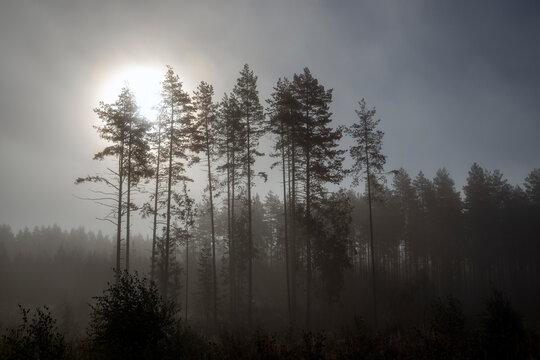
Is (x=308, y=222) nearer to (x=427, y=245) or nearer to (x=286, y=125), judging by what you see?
(x=286, y=125)

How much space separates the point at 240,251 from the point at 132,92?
21.8m

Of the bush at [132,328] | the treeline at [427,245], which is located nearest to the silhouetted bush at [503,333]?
the bush at [132,328]

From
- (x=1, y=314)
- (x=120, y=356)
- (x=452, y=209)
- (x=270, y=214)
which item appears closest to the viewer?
(x=120, y=356)

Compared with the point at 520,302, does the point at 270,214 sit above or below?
above

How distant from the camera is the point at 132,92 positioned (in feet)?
73.3

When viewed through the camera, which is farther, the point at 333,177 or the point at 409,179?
the point at 409,179

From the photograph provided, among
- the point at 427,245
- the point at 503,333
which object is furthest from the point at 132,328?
the point at 427,245

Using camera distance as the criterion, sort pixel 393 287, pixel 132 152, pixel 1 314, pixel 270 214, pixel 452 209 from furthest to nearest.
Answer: pixel 270 214, pixel 1 314, pixel 452 209, pixel 393 287, pixel 132 152

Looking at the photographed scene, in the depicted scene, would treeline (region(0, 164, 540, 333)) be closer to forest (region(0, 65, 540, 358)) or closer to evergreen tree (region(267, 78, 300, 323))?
forest (region(0, 65, 540, 358))

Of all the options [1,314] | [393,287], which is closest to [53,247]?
[1,314]

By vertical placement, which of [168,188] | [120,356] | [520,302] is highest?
[168,188]

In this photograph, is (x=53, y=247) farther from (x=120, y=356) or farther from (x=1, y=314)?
(x=120, y=356)

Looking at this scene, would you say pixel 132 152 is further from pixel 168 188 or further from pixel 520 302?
pixel 520 302

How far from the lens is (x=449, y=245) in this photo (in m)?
52.8
